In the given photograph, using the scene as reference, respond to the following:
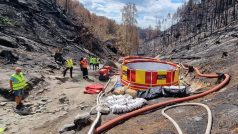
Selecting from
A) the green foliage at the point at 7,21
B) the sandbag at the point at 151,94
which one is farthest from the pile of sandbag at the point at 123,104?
the green foliage at the point at 7,21

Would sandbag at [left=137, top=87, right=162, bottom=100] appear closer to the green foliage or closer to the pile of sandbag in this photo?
the pile of sandbag

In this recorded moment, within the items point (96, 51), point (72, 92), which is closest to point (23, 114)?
point (72, 92)

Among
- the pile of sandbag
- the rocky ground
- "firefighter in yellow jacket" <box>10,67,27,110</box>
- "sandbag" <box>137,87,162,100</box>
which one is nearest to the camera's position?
the rocky ground

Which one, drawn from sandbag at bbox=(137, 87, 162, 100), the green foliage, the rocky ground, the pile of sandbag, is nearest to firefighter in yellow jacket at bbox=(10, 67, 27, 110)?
the rocky ground

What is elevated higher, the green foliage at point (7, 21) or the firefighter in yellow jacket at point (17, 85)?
the green foliage at point (7, 21)

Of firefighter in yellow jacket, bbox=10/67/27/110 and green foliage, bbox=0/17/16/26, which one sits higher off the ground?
green foliage, bbox=0/17/16/26

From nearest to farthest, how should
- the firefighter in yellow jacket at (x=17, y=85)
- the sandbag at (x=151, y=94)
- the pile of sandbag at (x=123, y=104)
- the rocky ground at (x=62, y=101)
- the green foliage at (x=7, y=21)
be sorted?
the rocky ground at (x=62, y=101) < the pile of sandbag at (x=123, y=104) < the sandbag at (x=151, y=94) < the firefighter in yellow jacket at (x=17, y=85) < the green foliage at (x=7, y=21)

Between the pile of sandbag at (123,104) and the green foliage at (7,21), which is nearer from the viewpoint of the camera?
the pile of sandbag at (123,104)

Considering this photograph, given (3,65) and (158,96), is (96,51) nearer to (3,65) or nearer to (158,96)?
(3,65)

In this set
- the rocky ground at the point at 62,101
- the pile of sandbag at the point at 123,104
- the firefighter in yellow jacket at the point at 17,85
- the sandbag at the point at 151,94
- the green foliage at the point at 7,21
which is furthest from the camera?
the green foliage at the point at 7,21

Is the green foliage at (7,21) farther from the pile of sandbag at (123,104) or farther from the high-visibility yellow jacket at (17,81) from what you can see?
the pile of sandbag at (123,104)

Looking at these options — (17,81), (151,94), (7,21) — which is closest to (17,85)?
(17,81)

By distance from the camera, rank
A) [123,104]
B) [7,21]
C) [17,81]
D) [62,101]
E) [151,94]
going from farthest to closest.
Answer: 1. [7,21]
2. [62,101]
3. [17,81]
4. [151,94]
5. [123,104]

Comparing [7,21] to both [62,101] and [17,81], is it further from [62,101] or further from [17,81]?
[17,81]
